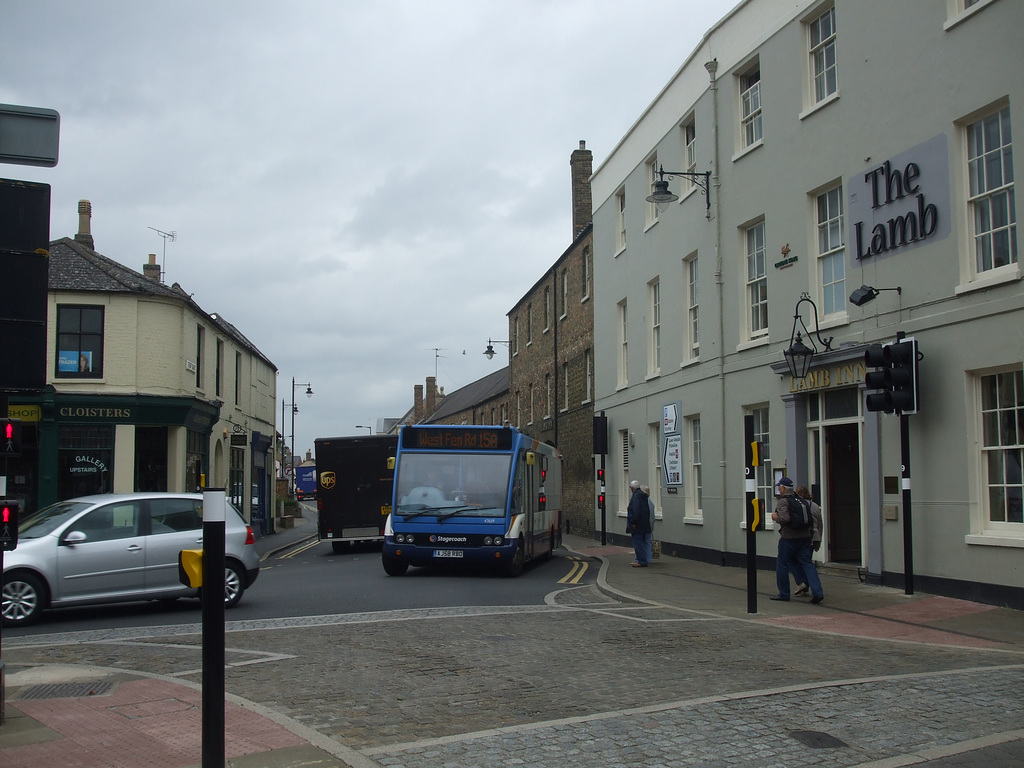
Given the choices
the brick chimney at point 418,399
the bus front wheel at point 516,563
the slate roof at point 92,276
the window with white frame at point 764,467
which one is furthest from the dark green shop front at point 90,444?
the brick chimney at point 418,399

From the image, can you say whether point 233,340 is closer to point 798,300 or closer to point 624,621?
point 798,300

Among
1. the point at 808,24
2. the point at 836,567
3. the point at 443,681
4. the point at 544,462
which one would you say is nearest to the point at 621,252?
the point at 544,462

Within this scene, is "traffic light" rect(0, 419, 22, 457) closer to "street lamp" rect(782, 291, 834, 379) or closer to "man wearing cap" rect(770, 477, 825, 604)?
"man wearing cap" rect(770, 477, 825, 604)

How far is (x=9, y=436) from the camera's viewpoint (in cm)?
657

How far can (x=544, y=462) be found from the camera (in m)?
22.3

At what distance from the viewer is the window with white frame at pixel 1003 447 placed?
1204 centimetres

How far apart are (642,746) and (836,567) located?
10.9m

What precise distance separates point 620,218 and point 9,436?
2285cm

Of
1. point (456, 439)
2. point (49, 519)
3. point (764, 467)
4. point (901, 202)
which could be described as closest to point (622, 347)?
point (764, 467)

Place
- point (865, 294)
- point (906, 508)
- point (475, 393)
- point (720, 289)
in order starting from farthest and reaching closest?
point (475, 393)
point (720, 289)
point (865, 294)
point (906, 508)

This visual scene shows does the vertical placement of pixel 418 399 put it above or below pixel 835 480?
above

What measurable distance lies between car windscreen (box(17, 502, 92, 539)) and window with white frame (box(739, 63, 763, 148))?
13.2 meters

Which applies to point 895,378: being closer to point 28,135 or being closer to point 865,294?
point 865,294

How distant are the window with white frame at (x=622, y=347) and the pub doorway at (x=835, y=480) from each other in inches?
426
